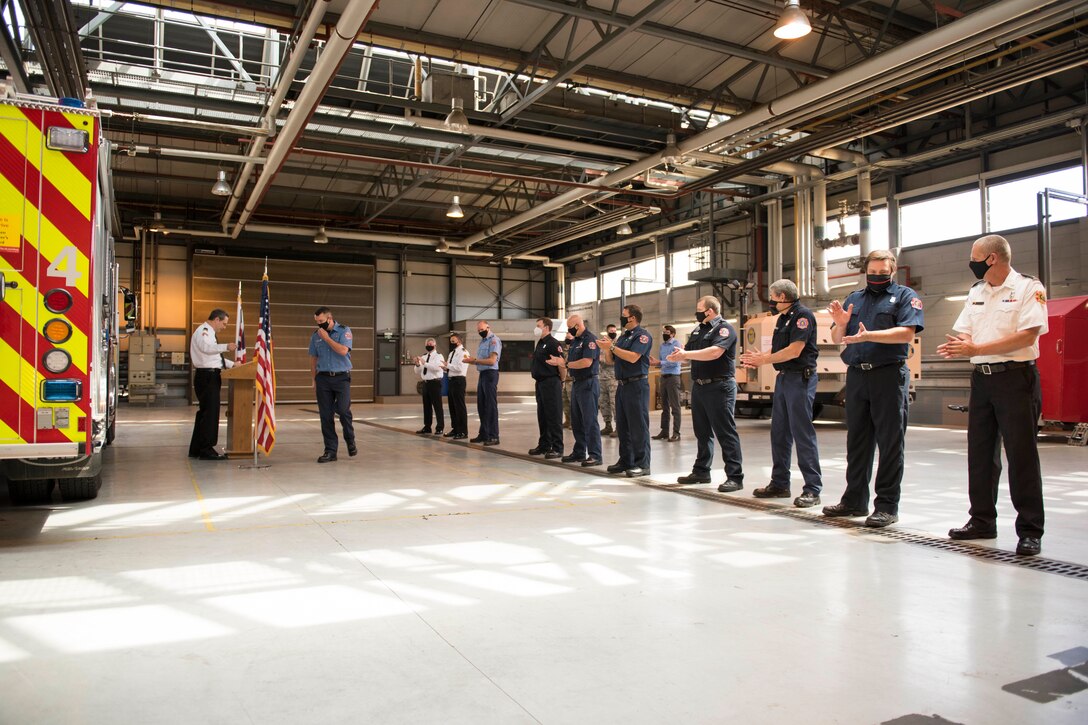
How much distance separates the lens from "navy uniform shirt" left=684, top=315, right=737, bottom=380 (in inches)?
259

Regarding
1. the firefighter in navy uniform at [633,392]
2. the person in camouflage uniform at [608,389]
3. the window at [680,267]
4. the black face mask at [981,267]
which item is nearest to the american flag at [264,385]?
the firefighter in navy uniform at [633,392]

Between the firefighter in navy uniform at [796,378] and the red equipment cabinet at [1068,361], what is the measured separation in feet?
25.6

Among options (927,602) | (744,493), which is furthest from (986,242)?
(744,493)

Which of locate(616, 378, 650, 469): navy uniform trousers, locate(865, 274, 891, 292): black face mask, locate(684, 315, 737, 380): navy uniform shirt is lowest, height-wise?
locate(616, 378, 650, 469): navy uniform trousers

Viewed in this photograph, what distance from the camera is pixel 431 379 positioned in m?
12.4

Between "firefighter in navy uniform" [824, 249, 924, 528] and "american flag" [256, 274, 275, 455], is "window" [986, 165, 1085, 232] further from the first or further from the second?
"american flag" [256, 274, 275, 455]

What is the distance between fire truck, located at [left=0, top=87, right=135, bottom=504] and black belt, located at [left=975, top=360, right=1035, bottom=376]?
547cm

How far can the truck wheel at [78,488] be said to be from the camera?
5750mm

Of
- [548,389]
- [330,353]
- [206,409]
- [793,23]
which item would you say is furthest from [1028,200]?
[206,409]

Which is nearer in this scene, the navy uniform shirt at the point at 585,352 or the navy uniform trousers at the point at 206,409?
the navy uniform shirt at the point at 585,352

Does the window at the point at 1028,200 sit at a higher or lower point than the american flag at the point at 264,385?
higher

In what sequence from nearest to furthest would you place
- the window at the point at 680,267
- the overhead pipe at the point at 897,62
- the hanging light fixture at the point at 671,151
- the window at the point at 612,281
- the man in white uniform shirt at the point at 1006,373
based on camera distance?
the man in white uniform shirt at the point at 1006,373 < the overhead pipe at the point at 897,62 < the hanging light fixture at the point at 671,151 < the window at the point at 680,267 < the window at the point at 612,281

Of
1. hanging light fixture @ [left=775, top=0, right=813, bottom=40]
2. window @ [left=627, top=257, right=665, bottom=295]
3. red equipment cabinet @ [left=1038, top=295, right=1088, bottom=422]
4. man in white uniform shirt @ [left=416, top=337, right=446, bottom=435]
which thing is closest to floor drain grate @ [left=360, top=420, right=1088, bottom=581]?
man in white uniform shirt @ [left=416, top=337, right=446, bottom=435]

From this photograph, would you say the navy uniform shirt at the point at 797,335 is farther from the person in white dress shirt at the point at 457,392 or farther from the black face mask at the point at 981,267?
the person in white dress shirt at the point at 457,392
